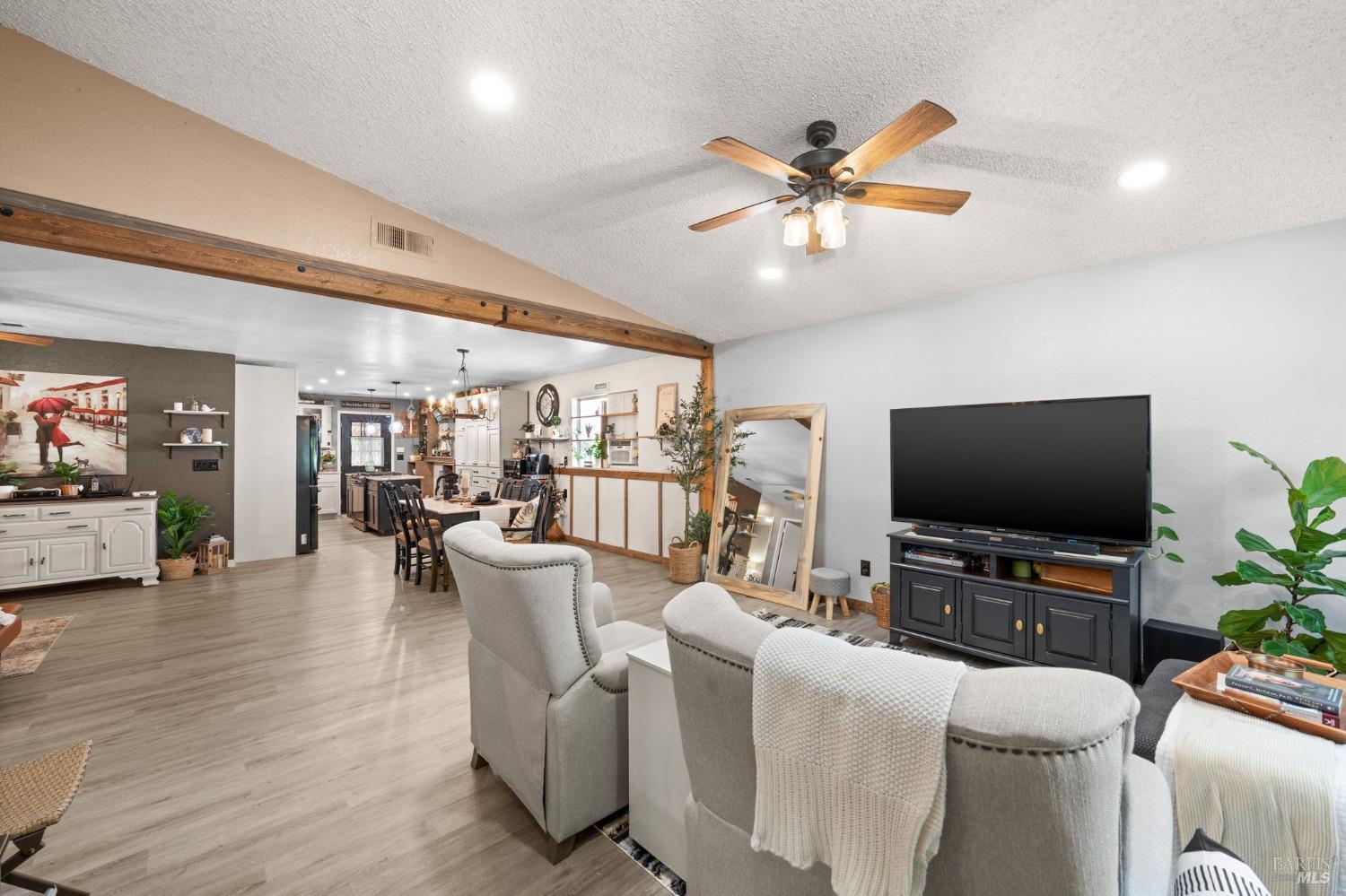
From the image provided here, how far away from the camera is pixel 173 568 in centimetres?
564

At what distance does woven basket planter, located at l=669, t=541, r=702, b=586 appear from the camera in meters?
5.64

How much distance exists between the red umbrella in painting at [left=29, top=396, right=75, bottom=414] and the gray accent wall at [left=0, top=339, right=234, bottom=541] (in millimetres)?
292

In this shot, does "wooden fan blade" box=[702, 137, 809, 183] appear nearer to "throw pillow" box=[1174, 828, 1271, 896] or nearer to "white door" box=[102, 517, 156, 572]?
"throw pillow" box=[1174, 828, 1271, 896]

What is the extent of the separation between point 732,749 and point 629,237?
11.0 ft

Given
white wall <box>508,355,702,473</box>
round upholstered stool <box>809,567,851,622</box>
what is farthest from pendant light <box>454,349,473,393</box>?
round upholstered stool <box>809,567,851,622</box>

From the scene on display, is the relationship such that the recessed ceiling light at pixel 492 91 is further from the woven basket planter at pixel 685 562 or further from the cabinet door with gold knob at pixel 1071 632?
the woven basket planter at pixel 685 562

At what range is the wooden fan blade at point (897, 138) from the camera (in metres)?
1.64

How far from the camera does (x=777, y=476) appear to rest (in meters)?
5.16

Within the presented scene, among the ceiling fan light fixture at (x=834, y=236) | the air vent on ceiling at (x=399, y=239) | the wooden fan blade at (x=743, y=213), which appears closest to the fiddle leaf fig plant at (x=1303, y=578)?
the ceiling fan light fixture at (x=834, y=236)

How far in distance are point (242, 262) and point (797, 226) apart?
3.09m

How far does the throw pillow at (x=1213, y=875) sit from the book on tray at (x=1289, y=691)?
4.76 ft

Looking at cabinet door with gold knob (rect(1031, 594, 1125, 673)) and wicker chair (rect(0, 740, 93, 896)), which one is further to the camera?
cabinet door with gold knob (rect(1031, 594, 1125, 673))

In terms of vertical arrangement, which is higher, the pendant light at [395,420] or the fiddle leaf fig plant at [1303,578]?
the pendant light at [395,420]

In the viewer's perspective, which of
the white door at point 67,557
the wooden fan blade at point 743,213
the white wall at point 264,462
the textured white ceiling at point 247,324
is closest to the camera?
the wooden fan blade at point 743,213
